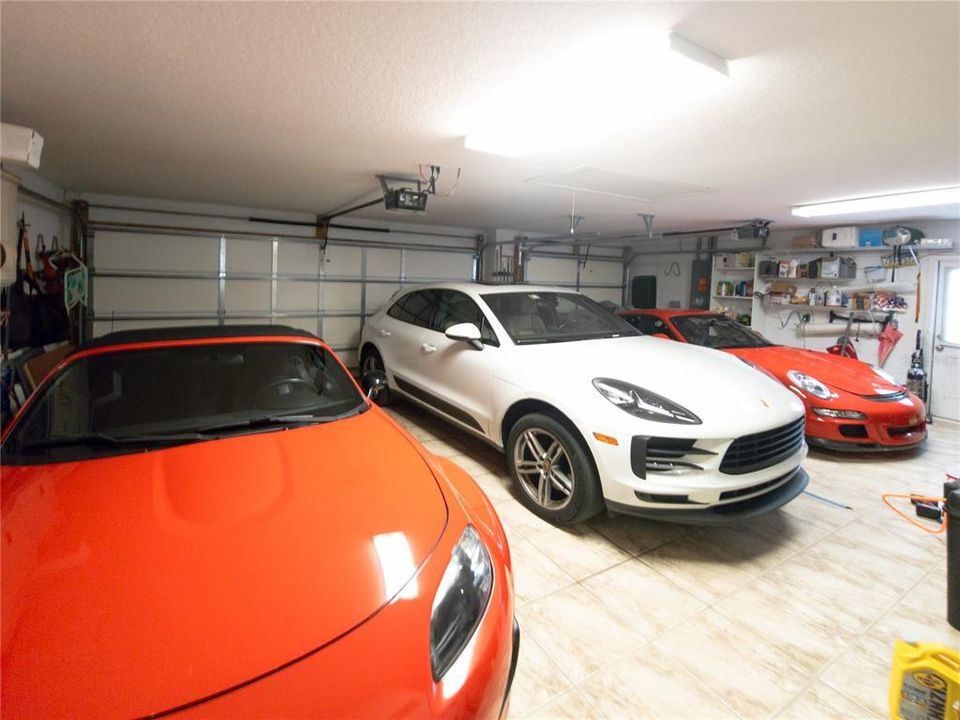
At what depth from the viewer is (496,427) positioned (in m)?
3.21

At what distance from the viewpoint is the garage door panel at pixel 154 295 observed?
18.4 ft

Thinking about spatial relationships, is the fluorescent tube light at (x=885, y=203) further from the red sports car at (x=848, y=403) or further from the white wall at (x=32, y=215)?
the white wall at (x=32, y=215)

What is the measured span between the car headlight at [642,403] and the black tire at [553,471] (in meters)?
0.33

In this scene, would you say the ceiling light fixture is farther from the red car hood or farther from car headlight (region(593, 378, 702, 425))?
the red car hood

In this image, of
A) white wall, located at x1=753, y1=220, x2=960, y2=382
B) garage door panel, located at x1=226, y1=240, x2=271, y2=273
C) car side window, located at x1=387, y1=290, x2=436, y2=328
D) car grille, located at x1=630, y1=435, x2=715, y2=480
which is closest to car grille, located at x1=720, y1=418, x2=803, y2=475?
car grille, located at x1=630, y1=435, x2=715, y2=480

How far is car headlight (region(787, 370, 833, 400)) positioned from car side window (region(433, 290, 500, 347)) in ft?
10.2

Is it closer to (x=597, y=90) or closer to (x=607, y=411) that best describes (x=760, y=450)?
(x=607, y=411)

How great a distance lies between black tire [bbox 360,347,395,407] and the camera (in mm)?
5045

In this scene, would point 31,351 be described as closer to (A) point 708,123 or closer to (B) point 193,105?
(B) point 193,105

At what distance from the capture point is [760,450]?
246cm

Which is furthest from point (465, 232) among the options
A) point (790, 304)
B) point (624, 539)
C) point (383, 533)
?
point (383, 533)

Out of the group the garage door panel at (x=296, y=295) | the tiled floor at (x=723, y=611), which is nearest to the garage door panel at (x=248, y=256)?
the garage door panel at (x=296, y=295)

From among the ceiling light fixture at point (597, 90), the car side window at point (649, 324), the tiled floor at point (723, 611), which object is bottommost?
the tiled floor at point (723, 611)

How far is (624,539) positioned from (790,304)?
257 inches
